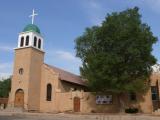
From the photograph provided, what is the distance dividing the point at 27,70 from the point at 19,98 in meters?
4.35

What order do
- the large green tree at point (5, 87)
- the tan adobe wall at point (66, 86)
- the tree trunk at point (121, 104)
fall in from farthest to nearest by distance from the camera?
the large green tree at point (5, 87) < the tan adobe wall at point (66, 86) < the tree trunk at point (121, 104)

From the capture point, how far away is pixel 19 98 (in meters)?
44.2

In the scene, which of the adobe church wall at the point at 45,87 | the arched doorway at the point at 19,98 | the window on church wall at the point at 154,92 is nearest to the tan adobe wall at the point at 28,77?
the arched doorway at the point at 19,98

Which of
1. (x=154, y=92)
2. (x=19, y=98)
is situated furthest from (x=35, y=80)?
(x=154, y=92)

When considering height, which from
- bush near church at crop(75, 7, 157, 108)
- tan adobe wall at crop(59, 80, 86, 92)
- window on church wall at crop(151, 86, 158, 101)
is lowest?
window on church wall at crop(151, 86, 158, 101)

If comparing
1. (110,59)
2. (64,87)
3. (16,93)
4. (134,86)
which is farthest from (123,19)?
(16,93)

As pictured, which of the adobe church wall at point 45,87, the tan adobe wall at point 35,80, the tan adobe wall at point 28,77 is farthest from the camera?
the adobe church wall at point 45,87

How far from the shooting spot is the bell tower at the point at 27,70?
43.9 m

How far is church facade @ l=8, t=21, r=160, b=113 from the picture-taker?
42688mm

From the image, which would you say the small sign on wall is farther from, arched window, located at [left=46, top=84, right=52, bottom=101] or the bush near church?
arched window, located at [left=46, top=84, right=52, bottom=101]

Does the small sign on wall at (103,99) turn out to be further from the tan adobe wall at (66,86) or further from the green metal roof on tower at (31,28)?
the green metal roof on tower at (31,28)

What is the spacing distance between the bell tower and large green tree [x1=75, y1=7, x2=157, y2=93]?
9.78 meters

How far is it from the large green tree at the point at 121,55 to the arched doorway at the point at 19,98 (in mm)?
11054

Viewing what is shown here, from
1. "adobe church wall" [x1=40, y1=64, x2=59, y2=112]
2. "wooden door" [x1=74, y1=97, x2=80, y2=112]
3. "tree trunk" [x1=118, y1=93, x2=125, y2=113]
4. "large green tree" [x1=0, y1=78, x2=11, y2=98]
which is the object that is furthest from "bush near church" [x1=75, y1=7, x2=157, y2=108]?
"large green tree" [x1=0, y1=78, x2=11, y2=98]
